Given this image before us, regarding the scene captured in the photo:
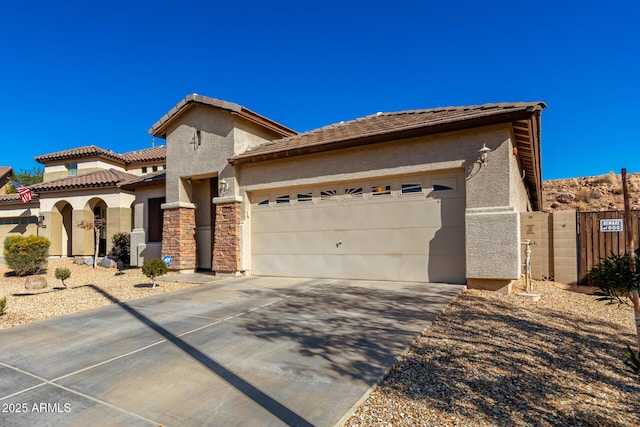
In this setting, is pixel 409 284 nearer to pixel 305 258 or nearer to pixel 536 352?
pixel 305 258

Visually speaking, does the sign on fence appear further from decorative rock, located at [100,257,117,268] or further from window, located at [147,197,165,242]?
decorative rock, located at [100,257,117,268]

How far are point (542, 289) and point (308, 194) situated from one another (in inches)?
255

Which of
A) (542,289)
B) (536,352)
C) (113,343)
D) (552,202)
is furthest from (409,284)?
(552,202)

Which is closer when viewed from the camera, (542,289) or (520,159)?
(542,289)

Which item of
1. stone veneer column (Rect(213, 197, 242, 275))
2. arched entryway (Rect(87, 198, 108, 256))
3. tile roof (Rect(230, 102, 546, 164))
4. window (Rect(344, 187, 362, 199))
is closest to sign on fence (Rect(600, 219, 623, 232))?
tile roof (Rect(230, 102, 546, 164))

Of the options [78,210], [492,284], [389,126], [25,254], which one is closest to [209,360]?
[492,284]

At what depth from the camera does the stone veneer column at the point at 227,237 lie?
11.2 metres

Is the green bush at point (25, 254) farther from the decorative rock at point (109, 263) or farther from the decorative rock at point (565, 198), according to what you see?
the decorative rock at point (565, 198)

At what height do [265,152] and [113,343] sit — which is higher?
[265,152]

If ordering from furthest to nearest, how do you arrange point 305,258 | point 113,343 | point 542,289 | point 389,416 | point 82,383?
point 305,258
point 542,289
point 113,343
point 82,383
point 389,416

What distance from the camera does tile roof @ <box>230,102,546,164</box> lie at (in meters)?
7.86

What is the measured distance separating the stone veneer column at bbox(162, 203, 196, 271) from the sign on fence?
40.5 ft

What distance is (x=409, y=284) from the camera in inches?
350

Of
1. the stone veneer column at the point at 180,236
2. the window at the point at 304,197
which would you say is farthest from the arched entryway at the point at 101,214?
the window at the point at 304,197
